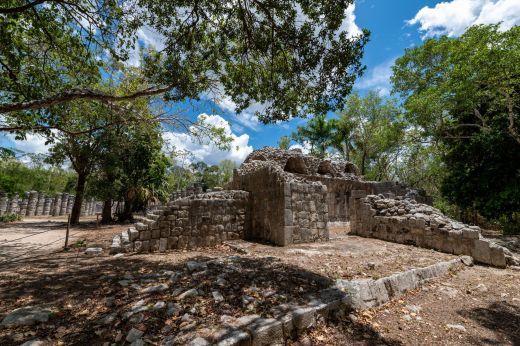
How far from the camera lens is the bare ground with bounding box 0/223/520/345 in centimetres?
290

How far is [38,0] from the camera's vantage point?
4.66 metres

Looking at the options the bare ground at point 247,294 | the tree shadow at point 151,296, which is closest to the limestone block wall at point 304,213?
the bare ground at point 247,294

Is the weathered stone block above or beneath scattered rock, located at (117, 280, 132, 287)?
above

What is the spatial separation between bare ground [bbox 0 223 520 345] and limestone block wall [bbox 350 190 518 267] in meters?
0.70

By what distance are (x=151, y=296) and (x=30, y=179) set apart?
42.1 metres

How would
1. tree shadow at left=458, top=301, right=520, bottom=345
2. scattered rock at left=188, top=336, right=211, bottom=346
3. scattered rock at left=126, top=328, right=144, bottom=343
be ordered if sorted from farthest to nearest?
tree shadow at left=458, top=301, right=520, bottom=345 → scattered rock at left=126, top=328, right=144, bottom=343 → scattered rock at left=188, top=336, right=211, bottom=346

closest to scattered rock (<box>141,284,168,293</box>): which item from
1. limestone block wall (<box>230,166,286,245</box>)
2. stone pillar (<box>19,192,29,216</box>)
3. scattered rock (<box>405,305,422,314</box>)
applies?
scattered rock (<box>405,305,422,314</box>)

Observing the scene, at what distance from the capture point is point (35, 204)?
24.2 m

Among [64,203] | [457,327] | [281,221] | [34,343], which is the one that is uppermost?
[64,203]

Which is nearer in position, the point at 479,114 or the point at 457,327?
the point at 457,327

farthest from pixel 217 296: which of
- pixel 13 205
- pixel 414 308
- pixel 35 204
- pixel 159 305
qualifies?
pixel 35 204

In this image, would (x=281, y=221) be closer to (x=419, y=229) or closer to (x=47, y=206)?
(x=419, y=229)

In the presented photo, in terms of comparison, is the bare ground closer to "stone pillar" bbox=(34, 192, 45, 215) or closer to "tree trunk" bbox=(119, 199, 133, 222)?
"tree trunk" bbox=(119, 199, 133, 222)

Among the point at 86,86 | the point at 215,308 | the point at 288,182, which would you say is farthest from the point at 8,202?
the point at 215,308
